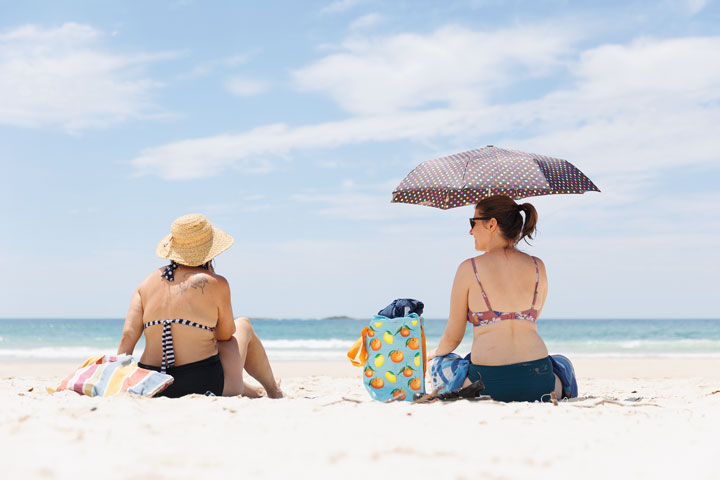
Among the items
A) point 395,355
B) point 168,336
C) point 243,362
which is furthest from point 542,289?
point 168,336

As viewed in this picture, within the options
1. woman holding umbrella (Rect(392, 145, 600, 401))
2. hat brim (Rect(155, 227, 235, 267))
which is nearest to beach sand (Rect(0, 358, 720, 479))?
woman holding umbrella (Rect(392, 145, 600, 401))

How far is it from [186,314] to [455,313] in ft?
5.83

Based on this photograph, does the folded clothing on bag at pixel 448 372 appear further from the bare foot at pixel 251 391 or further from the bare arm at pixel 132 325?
the bare arm at pixel 132 325

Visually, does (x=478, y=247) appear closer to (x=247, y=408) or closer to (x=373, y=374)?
(x=373, y=374)

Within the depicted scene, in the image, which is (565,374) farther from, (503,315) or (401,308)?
(401,308)

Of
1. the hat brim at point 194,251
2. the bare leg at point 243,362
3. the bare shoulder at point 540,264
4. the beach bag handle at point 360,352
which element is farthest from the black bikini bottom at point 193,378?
the bare shoulder at point 540,264

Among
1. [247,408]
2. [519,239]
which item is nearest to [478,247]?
[519,239]

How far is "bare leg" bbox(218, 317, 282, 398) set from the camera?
4508 millimetres

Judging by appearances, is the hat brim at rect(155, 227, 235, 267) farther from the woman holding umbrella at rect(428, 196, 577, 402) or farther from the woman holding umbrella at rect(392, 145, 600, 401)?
the woman holding umbrella at rect(428, 196, 577, 402)

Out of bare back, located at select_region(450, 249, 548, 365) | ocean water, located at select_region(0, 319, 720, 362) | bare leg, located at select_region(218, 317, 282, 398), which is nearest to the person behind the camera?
bare back, located at select_region(450, 249, 548, 365)

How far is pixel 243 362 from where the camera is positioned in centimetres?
475

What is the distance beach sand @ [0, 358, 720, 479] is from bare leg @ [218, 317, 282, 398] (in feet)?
1.71

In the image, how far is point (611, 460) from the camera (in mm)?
2604

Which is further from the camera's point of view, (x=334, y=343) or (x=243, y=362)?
(x=334, y=343)
